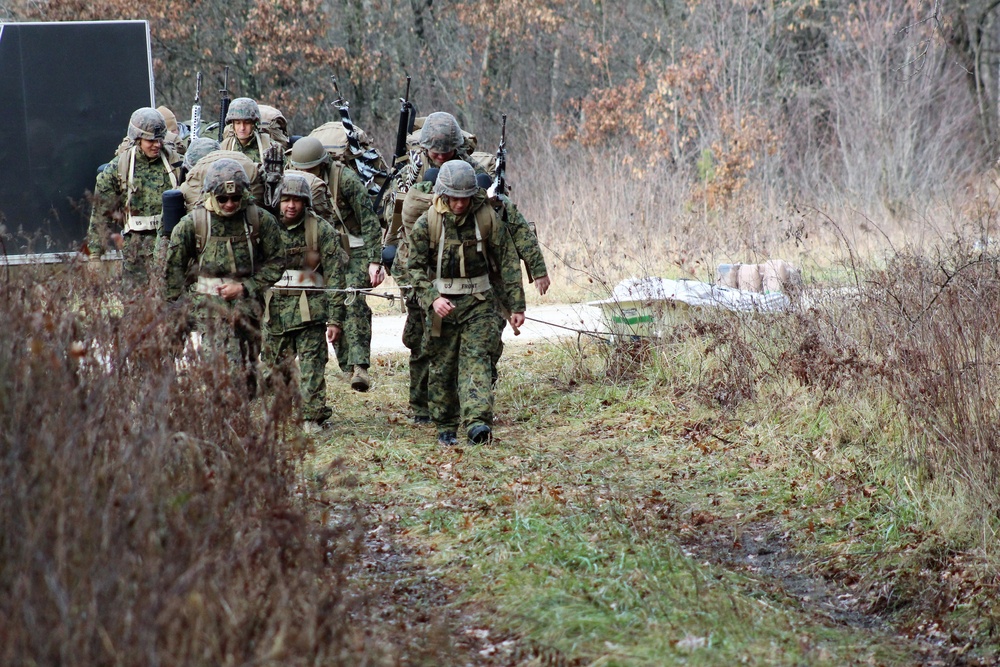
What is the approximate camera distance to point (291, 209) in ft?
26.4

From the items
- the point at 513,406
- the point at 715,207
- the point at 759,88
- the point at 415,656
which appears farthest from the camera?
the point at 759,88

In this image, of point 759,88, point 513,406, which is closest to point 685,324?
point 513,406

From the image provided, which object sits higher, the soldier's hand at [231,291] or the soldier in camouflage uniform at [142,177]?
the soldier in camouflage uniform at [142,177]

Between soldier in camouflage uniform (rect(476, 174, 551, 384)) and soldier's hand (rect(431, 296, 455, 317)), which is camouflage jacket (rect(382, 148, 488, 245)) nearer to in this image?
soldier in camouflage uniform (rect(476, 174, 551, 384))

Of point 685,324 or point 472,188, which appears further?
point 685,324

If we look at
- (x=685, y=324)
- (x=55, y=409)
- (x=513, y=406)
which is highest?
(x=55, y=409)

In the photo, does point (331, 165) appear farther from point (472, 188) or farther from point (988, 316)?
point (988, 316)

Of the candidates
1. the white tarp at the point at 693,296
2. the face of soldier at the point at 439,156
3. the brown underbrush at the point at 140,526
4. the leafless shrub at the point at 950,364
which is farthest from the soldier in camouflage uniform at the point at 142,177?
the leafless shrub at the point at 950,364

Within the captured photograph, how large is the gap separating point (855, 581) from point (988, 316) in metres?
1.82

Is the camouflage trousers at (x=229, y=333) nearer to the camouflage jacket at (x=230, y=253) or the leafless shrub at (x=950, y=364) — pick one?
the camouflage jacket at (x=230, y=253)

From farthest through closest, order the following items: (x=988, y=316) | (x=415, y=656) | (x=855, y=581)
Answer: (x=988, y=316)
(x=855, y=581)
(x=415, y=656)

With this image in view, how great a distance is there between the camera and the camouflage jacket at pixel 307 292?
26.1 feet

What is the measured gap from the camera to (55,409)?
13.0 ft

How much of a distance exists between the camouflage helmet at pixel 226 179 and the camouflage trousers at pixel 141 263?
1.80ft
